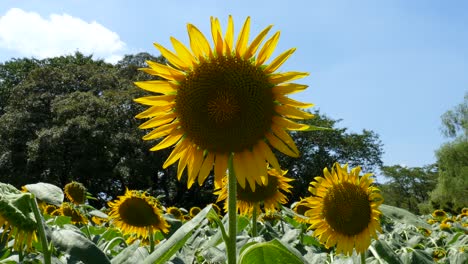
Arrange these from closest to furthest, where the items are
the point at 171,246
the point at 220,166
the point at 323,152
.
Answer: the point at 171,246, the point at 220,166, the point at 323,152

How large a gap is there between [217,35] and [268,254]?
65cm

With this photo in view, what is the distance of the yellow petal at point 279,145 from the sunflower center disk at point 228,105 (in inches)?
1.0

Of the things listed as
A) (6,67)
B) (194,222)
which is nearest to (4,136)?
(6,67)

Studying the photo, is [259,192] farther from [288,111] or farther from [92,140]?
[92,140]

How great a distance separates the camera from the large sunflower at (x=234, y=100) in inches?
60.0

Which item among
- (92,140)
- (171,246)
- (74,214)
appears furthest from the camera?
(92,140)

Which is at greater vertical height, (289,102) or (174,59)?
(174,59)

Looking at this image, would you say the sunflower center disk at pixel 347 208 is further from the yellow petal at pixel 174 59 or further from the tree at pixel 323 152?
the tree at pixel 323 152

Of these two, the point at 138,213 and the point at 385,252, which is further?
the point at 138,213

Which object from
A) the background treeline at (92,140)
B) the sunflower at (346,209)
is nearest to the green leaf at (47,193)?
the sunflower at (346,209)

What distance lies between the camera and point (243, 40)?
1.53m

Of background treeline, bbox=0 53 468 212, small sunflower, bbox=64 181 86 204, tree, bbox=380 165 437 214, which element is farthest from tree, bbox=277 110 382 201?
small sunflower, bbox=64 181 86 204

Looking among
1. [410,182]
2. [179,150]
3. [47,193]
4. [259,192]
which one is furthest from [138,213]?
[410,182]

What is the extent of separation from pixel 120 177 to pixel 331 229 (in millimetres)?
23949
